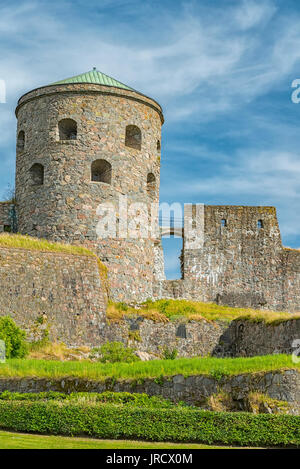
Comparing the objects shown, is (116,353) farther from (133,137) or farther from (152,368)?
(133,137)

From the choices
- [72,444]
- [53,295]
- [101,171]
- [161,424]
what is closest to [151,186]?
[101,171]

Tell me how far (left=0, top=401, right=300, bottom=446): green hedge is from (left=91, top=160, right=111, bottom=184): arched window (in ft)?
51.3

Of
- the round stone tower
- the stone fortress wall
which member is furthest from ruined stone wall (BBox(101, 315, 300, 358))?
the round stone tower

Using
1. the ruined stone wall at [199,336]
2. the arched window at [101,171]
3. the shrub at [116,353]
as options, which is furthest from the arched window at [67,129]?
the shrub at [116,353]

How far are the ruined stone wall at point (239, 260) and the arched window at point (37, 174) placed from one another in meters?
7.73

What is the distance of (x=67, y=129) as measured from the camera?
27.8 m

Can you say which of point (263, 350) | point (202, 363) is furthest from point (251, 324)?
point (202, 363)

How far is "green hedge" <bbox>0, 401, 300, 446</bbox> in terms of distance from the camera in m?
11.3

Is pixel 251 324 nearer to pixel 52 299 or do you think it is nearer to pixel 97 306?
pixel 97 306

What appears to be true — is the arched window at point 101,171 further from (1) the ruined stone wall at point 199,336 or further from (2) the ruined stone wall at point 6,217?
(1) the ruined stone wall at point 199,336

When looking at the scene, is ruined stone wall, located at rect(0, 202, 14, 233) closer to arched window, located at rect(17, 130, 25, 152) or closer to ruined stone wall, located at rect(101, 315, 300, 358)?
arched window, located at rect(17, 130, 25, 152)

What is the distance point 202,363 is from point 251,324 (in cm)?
878

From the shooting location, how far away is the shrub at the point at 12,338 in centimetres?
1973

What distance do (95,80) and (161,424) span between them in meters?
19.0
